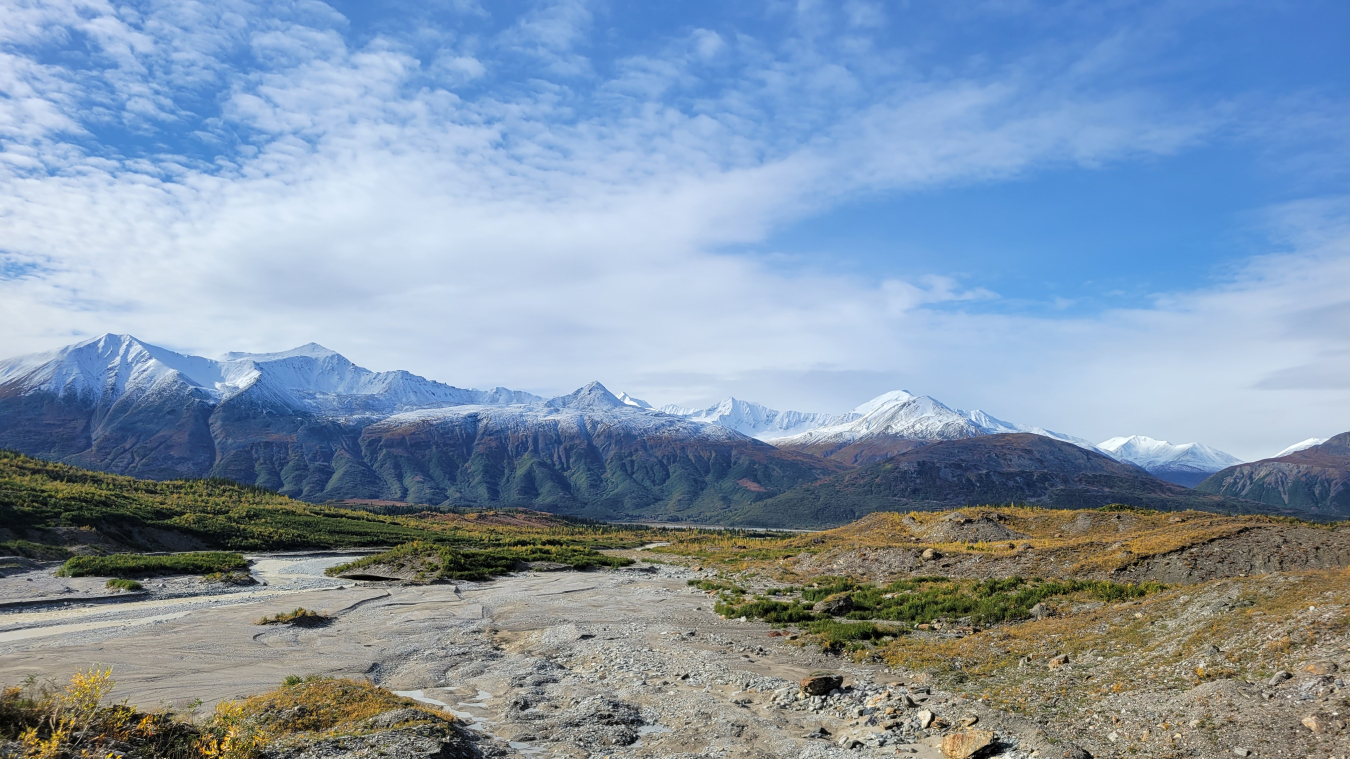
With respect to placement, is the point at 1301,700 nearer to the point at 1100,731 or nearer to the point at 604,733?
the point at 1100,731

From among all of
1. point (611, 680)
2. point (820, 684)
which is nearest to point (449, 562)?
point (611, 680)

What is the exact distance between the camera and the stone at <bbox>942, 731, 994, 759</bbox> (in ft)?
52.5

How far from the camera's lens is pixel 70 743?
1170cm

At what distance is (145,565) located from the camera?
5469 cm

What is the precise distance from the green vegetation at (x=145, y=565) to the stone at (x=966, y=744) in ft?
211

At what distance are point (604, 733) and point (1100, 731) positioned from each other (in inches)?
534

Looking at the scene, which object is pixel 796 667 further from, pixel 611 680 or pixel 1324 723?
pixel 1324 723

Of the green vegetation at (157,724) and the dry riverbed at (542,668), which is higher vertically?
the green vegetation at (157,724)

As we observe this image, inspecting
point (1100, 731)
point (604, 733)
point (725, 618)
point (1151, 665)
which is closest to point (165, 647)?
point (604, 733)

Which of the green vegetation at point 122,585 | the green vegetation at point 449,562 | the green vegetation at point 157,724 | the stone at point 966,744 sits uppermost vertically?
the green vegetation at point 157,724

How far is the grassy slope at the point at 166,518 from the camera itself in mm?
66438

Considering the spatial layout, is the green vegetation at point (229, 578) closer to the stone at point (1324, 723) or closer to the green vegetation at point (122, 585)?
the green vegetation at point (122, 585)

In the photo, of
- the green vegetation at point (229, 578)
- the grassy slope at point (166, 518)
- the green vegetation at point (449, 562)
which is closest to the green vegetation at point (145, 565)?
the green vegetation at point (229, 578)

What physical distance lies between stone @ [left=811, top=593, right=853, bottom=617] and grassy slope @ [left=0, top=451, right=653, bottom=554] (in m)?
70.0
